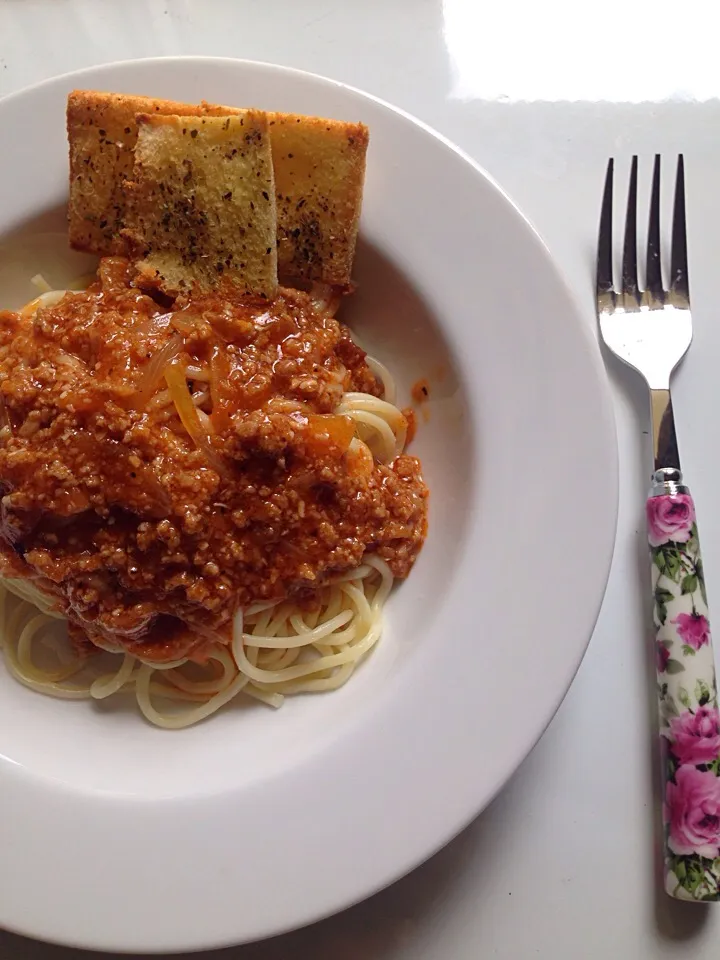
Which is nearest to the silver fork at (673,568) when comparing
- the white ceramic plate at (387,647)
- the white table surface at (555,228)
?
the white table surface at (555,228)

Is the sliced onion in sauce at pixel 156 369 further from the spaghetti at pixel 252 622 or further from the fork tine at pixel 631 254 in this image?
the fork tine at pixel 631 254

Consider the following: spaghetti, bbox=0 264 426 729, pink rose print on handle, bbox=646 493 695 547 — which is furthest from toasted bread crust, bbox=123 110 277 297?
pink rose print on handle, bbox=646 493 695 547

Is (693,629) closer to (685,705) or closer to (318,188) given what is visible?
(685,705)

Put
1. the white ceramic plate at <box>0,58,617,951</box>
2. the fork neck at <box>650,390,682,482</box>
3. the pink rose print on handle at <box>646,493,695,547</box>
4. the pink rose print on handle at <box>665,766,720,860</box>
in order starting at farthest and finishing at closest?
the fork neck at <box>650,390,682,482</box> < the pink rose print on handle at <box>646,493,695,547</box> < the pink rose print on handle at <box>665,766,720,860</box> < the white ceramic plate at <box>0,58,617,951</box>

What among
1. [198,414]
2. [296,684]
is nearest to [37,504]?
[198,414]

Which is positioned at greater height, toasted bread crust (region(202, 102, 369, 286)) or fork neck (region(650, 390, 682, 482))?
toasted bread crust (region(202, 102, 369, 286))

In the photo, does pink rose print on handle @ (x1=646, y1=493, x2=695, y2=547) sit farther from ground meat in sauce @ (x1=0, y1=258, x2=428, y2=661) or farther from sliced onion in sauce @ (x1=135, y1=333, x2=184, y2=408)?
sliced onion in sauce @ (x1=135, y1=333, x2=184, y2=408)
